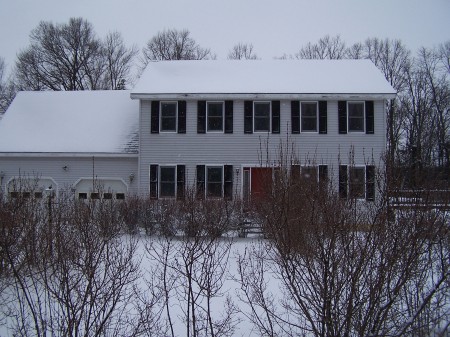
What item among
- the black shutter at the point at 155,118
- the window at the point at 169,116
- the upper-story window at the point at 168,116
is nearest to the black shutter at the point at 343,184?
the upper-story window at the point at 168,116

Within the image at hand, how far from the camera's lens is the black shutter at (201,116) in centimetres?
1991

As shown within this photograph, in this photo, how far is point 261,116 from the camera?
19875 millimetres

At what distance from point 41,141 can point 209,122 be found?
26.7 feet

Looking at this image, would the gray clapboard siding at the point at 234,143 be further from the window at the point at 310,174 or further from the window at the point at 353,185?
the window at the point at 353,185

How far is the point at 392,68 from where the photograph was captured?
150 ft

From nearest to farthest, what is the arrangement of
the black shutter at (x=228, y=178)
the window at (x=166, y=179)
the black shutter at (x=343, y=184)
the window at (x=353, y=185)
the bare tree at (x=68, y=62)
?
1. the window at (x=353, y=185)
2. the black shutter at (x=343, y=184)
3. the black shutter at (x=228, y=178)
4. the window at (x=166, y=179)
5. the bare tree at (x=68, y=62)

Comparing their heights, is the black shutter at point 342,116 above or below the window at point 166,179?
above

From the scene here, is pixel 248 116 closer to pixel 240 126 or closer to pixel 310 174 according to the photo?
pixel 240 126

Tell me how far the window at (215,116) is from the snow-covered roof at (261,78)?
2.19ft

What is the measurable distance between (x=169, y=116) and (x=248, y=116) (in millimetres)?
3570

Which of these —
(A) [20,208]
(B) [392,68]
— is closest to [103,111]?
(A) [20,208]

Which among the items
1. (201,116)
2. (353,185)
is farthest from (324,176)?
(201,116)

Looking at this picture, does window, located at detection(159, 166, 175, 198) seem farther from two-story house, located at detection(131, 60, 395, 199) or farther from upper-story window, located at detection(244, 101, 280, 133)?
upper-story window, located at detection(244, 101, 280, 133)

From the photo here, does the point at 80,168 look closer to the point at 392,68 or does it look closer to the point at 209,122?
the point at 209,122
